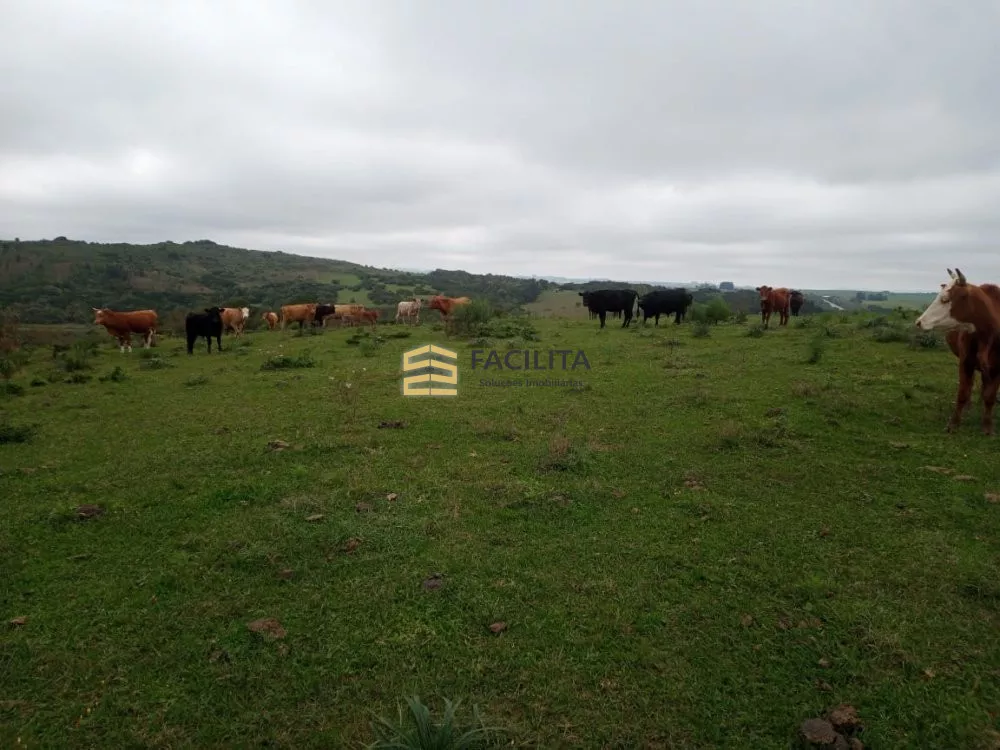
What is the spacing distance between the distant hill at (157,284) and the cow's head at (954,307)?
28495 mm

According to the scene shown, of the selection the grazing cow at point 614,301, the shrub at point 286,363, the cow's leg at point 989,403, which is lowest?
the shrub at point 286,363

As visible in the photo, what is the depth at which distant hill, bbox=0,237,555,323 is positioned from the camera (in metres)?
44.7

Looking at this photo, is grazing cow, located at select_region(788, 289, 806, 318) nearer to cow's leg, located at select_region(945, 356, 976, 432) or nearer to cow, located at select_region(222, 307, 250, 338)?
cow's leg, located at select_region(945, 356, 976, 432)

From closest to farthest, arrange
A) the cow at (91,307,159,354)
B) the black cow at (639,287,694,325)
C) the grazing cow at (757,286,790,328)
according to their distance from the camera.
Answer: the cow at (91,307,159,354), the grazing cow at (757,286,790,328), the black cow at (639,287,694,325)

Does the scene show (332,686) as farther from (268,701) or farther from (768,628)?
(768,628)

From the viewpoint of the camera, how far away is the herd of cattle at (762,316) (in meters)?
6.85

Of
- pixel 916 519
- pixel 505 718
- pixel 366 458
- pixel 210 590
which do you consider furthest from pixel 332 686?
pixel 916 519

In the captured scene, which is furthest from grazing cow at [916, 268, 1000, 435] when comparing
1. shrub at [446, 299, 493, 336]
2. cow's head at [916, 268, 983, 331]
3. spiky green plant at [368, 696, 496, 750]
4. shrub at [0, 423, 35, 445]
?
shrub at [446, 299, 493, 336]

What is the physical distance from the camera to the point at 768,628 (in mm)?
3594

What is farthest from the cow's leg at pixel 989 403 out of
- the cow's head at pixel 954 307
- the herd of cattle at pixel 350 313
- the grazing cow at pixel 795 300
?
the grazing cow at pixel 795 300

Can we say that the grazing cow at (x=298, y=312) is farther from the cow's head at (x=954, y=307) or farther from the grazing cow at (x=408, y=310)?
the cow's head at (x=954, y=307)

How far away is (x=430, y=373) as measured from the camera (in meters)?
12.2

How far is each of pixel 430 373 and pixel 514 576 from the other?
8.37 metres

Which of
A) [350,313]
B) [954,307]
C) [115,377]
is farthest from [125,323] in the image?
[954,307]
